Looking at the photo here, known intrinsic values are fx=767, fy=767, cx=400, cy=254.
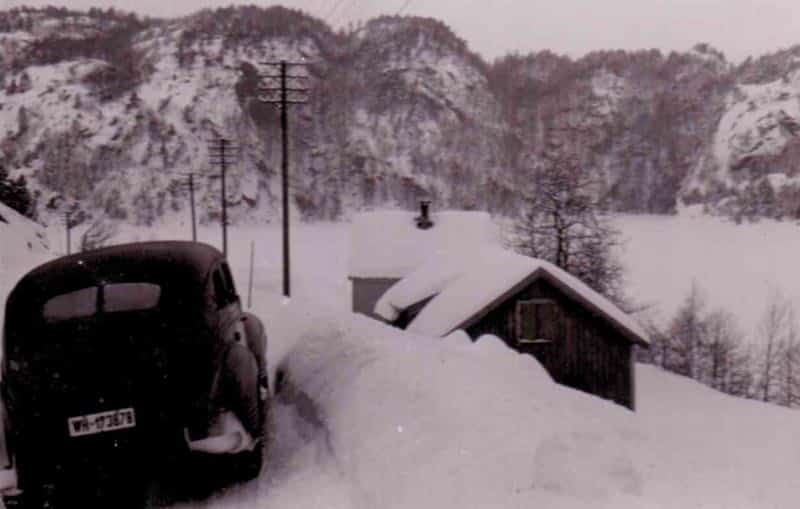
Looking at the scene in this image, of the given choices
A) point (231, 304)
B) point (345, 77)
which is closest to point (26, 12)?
point (345, 77)

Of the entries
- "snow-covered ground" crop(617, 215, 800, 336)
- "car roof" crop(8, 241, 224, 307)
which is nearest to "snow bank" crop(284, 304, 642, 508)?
"car roof" crop(8, 241, 224, 307)

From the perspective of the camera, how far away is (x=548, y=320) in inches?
850

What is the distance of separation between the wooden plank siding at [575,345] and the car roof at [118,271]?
50.9 ft

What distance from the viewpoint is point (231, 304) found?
21.8ft

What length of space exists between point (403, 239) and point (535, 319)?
38.2 feet

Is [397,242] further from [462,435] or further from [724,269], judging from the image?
[724,269]

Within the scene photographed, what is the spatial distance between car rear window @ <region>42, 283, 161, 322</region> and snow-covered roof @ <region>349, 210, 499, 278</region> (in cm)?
2496

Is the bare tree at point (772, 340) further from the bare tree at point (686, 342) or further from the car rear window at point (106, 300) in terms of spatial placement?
the car rear window at point (106, 300)

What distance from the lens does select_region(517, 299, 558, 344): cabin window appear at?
21.4m

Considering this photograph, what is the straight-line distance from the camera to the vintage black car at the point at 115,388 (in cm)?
509

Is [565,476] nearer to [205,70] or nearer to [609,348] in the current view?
[609,348]

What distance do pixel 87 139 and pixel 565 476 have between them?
11784 centimetres

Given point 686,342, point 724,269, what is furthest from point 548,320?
point 724,269

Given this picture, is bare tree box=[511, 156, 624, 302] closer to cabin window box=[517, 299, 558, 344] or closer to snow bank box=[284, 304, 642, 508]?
cabin window box=[517, 299, 558, 344]
